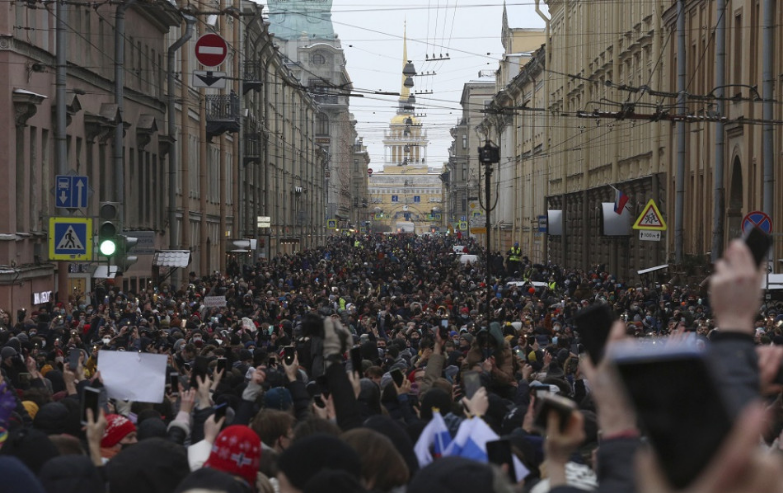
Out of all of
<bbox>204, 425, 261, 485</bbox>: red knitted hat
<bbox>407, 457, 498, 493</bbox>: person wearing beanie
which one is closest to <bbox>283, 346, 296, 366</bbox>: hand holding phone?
<bbox>204, 425, 261, 485</bbox>: red knitted hat

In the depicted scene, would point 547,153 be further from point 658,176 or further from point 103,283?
point 103,283

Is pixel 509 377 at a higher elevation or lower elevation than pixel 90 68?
lower

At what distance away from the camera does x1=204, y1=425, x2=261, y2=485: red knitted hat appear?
202 inches

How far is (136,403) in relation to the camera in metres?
9.11

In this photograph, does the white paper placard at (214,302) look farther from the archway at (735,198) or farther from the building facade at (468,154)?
the building facade at (468,154)

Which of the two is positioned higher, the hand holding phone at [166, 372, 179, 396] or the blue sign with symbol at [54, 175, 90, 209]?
the blue sign with symbol at [54, 175, 90, 209]

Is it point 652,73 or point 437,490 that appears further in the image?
point 652,73

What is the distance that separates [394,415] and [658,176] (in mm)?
30832

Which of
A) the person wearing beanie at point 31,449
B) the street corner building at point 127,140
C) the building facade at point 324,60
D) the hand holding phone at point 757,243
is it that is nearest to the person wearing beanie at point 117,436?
the person wearing beanie at point 31,449

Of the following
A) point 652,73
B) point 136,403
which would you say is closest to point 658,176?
point 652,73

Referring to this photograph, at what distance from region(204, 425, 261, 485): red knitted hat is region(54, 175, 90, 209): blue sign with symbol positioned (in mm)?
16699

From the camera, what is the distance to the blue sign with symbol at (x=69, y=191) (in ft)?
69.8

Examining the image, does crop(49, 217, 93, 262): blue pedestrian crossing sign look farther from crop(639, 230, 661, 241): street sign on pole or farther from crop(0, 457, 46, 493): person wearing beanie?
crop(0, 457, 46, 493): person wearing beanie

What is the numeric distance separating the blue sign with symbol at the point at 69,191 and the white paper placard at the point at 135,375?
1394 centimetres
